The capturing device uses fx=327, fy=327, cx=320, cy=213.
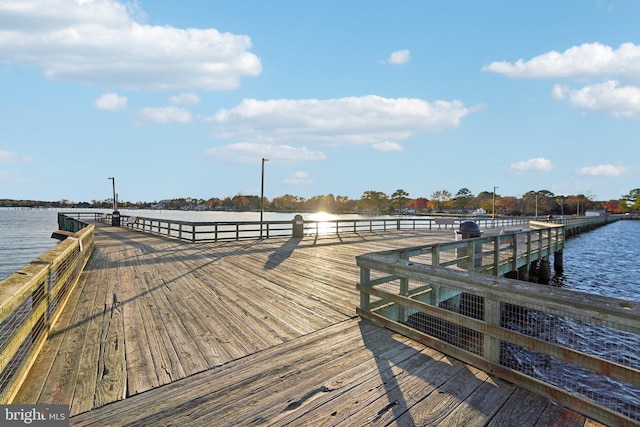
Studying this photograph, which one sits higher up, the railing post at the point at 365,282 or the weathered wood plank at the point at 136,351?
the railing post at the point at 365,282

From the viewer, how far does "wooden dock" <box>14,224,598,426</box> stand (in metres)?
2.57

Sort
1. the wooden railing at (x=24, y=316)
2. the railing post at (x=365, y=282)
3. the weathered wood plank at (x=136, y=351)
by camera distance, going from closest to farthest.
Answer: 1. the wooden railing at (x=24, y=316)
2. the weathered wood plank at (x=136, y=351)
3. the railing post at (x=365, y=282)

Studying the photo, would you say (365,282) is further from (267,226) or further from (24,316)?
(267,226)

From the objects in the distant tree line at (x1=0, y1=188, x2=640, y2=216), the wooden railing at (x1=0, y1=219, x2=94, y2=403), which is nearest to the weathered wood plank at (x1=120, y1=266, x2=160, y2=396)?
the wooden railing at (x1=0, y1=219, x2=94, y2=403)

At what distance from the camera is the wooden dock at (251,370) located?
257 cm

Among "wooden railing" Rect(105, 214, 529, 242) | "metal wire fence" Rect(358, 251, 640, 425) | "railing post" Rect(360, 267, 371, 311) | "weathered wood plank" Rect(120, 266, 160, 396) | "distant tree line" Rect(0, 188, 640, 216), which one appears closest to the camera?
"metal wire fence" Rect(358, 251, 640, 425)

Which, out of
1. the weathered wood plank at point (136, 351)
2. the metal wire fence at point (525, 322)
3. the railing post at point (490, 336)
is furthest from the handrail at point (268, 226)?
the railing post at point (490, 336)

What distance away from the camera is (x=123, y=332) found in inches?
168

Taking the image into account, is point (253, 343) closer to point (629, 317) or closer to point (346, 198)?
point (629, 317)
